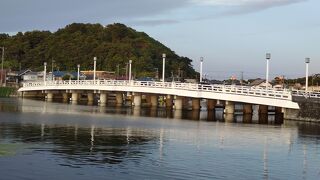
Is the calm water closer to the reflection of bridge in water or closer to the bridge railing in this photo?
the bridge railing

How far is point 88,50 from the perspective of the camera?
480 ft

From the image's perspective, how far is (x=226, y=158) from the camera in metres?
25.0

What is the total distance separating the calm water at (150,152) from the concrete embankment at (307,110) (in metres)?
9.53

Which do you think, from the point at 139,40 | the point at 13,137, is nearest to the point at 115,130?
the point at 13,137

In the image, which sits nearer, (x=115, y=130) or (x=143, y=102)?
(x=115, y=130)

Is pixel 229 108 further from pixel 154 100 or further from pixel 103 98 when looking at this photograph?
pixel 103 98

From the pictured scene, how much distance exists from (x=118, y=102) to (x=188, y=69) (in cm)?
8756

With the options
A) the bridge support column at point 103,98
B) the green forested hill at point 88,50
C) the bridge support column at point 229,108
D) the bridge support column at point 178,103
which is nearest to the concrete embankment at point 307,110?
the bridge support column at point 229,108

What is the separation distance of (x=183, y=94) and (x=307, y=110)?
15056 millimetres

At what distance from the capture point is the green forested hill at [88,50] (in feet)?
459

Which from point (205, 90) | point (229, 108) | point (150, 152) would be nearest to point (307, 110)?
point (229, 108)

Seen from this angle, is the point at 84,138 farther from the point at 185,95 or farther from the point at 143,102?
the point at 143,102

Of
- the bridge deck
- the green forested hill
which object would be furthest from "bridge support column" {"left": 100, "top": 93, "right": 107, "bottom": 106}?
the green forested hill

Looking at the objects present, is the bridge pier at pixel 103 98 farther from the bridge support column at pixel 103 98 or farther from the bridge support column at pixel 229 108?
the bridge support column at pixel 229 108
